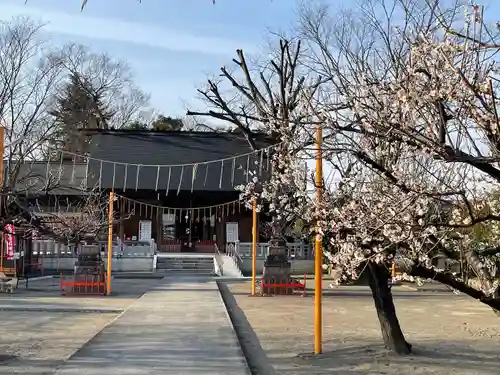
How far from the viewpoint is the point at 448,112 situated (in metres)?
5.63

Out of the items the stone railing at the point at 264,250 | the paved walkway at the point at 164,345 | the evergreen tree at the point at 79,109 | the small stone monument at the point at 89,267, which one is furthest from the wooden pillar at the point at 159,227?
the paved walkway at the point at 164,345

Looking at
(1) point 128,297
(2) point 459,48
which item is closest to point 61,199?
(1) point 128,297

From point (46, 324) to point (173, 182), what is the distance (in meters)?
27.0

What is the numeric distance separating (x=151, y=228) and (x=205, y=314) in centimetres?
2776

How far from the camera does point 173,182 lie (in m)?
41.9

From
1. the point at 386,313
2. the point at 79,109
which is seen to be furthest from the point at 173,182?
the point at 386,313

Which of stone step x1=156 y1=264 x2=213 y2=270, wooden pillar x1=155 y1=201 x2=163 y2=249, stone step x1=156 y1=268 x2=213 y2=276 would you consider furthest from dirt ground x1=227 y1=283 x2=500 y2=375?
wooden pillar x1=155 y1=201 x2=163 y2=249

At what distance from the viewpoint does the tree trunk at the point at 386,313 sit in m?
11.0

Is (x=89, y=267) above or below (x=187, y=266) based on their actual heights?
above

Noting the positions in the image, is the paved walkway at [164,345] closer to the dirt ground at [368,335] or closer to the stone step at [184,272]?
the dirt ground at [368,335]

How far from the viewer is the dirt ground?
10.1 metres

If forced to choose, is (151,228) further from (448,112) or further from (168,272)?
(448,112)

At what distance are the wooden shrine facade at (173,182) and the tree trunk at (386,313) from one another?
30.0 metres

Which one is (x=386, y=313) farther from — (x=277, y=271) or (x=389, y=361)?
(x=277, y=271)
